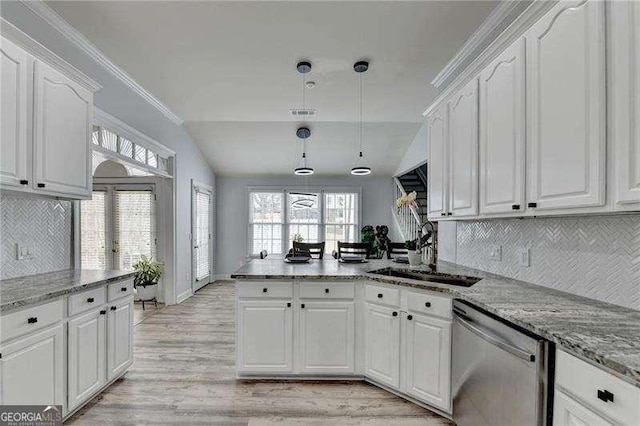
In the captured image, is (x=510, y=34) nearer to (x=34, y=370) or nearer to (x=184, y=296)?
(x=34, y=370)

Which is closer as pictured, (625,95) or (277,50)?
(625,95)

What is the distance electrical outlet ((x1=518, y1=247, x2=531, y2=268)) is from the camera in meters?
2.22

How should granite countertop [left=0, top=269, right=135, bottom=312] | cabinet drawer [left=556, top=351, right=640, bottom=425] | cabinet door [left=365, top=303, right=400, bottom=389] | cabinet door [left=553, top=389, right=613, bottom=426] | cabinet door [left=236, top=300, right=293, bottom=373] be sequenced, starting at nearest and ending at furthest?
cabinet drawer [left=556, top=351, right=640, bottom=425], cabinet door [left=553, top=389, right=613, bottom=426], granite countertop [left=0, top=269, right=135, bottom=312], cabinet door [left=365, top=303, right=400, bottom=389], cabinet door [left=236, top=300, right=293, bottom=373]

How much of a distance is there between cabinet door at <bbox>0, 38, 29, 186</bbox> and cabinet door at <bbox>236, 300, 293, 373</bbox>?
5.63ft

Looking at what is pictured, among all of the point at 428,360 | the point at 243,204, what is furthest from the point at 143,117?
the point at 428,360

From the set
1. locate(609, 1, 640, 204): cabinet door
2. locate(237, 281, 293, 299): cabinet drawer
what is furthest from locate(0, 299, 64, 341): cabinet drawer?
locate(609, 1, 640, 204): cabinet door

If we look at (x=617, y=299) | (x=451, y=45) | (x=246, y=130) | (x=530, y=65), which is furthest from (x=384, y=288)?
(x=246, y=130)

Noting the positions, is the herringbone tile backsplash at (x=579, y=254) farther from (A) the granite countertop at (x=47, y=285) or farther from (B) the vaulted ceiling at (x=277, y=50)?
(A) the granite countertop at (x=47, y=285)

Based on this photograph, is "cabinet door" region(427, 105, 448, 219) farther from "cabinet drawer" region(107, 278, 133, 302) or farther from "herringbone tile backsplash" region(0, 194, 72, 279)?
"herringbone tile backsplash" region(0, 194, 72, 279)

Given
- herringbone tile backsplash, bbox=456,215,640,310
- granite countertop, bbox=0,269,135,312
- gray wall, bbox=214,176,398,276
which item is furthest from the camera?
gray wall, bbox=214,176,398,276

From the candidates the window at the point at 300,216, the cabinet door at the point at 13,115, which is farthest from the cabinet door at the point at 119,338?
the window at the point at 300,216

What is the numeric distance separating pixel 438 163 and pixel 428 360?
1623 millimetres

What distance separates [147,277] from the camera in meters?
5.13

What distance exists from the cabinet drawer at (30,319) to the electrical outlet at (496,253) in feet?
10.1
